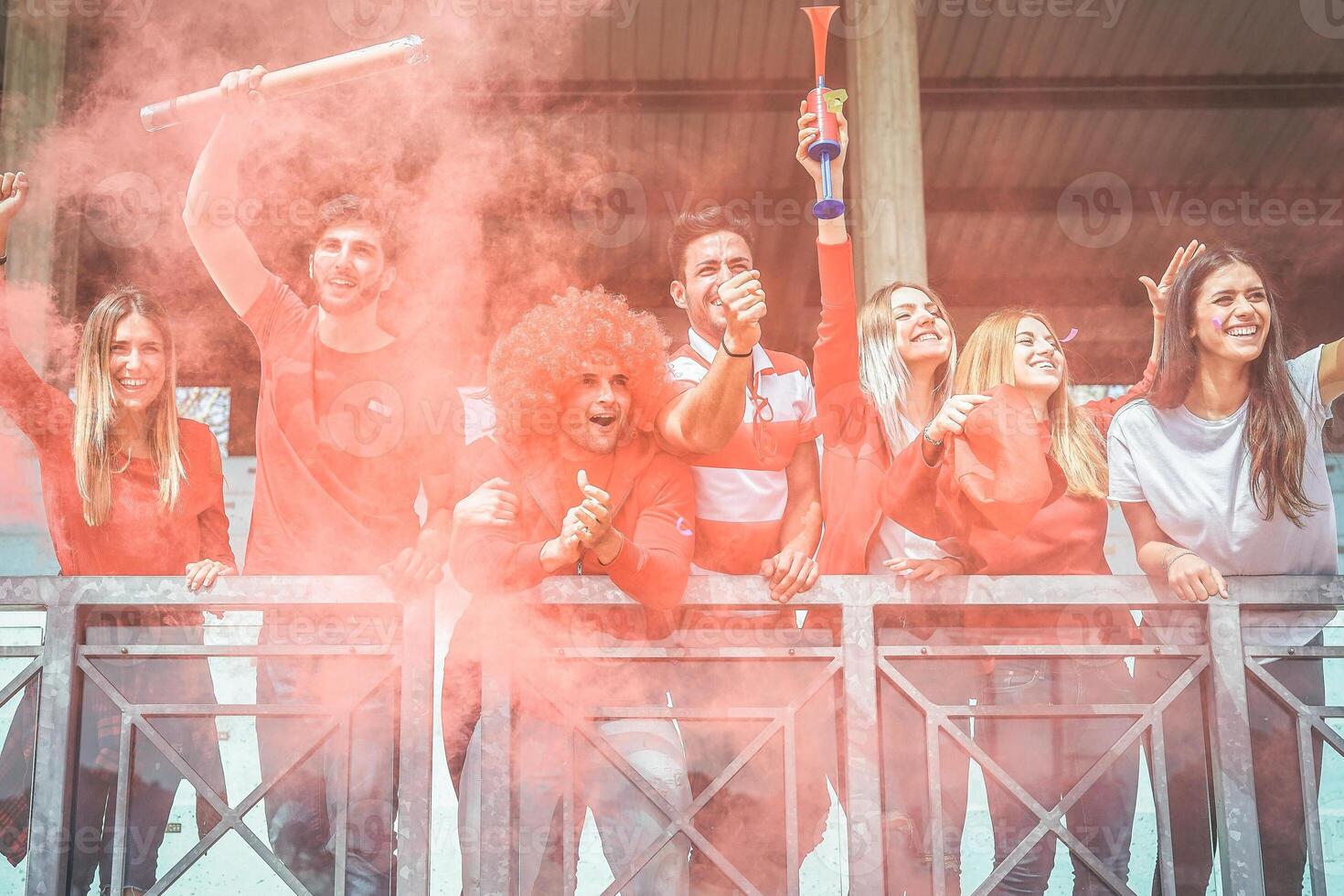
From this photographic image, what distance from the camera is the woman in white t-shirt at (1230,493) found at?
9.42ft

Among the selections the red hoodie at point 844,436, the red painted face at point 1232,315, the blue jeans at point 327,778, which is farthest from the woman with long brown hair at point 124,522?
the red painted face at point 1232,315

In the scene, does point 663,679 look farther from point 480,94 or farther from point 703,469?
point 480,94

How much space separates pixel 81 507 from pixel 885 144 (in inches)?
137

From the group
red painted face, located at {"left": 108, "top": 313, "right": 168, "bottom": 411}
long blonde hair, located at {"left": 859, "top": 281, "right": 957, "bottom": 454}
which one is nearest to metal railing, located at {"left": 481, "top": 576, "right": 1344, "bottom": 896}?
long blonde hair, located at {"left": 859, "top": 281, "right": 957, "bottom": 454}

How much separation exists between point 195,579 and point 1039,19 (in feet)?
19.2

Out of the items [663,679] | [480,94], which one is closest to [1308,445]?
[663,679]

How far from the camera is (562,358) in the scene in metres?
3.02

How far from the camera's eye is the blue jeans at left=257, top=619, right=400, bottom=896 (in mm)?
2854

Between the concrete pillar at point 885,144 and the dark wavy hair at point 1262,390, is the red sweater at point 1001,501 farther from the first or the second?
the concrete pillar at point 885,144

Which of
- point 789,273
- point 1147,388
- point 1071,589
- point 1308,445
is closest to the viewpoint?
point 1071,589

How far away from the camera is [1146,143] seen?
336 inches

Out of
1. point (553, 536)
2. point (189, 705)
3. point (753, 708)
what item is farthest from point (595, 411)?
point (189, 705)

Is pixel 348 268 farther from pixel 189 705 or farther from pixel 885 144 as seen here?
pixel 885 144

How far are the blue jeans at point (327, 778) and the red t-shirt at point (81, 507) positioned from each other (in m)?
0.43
